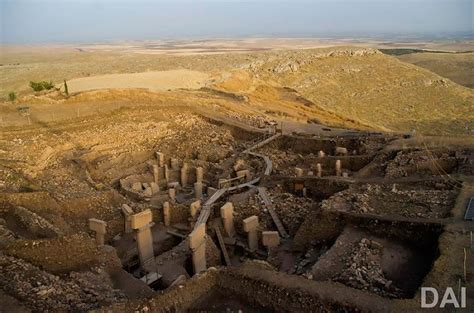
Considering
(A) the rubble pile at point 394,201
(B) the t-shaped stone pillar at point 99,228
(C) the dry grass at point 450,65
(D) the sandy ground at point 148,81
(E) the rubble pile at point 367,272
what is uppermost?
(D) the sandy ground at point 148,81

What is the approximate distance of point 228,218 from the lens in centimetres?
1355

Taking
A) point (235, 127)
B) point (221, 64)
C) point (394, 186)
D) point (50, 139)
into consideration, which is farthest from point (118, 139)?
point (221, 64)

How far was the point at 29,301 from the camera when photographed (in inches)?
305

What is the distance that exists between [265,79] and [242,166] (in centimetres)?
2136

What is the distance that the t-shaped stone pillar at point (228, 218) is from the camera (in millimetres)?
13445

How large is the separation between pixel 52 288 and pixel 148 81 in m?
29.6

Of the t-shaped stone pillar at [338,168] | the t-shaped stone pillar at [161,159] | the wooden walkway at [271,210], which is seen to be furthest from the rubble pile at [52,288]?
the t-shaped stone pillar at [338,168]

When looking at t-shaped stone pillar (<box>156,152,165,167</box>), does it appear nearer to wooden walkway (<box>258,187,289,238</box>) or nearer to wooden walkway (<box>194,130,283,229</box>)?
wooden walkway (<box>194,130,283,229</box>)

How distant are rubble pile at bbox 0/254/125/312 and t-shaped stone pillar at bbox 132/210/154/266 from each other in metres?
2.35

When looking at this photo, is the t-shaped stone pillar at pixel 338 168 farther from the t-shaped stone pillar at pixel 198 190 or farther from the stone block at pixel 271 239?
the stone block at pixel 271 239

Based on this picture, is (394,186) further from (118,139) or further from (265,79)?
(265,79)

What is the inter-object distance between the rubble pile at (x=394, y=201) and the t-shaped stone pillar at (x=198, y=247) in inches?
132

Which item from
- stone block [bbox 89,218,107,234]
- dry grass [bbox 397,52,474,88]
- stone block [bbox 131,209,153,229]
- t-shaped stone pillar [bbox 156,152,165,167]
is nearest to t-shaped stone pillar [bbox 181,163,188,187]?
t-shaped stone pillar [bbox 156,152,165,167]

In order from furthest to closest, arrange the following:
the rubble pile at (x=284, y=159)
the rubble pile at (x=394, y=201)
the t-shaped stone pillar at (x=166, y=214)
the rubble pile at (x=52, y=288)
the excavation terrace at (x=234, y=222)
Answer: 1. the rubble pile at (x=284, y=159)
2. the t-shaped stone pillar at (x=166, y=214)
3. the rubble pile at (x=394, y=201)
4. the excavation terrace at (x=234, y=222)
5. the rubble pile at (x=52, y=288)
